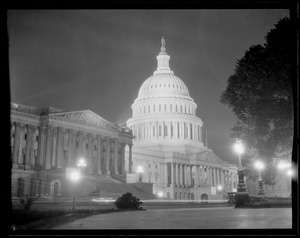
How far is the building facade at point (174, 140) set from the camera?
81000mm

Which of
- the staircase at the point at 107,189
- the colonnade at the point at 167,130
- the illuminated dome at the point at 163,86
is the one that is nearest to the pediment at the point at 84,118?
the staircase at the point at 107,189

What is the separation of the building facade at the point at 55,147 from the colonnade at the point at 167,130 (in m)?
34.0

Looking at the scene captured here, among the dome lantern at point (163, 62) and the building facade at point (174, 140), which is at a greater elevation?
the dome lantern at point (163, 62)

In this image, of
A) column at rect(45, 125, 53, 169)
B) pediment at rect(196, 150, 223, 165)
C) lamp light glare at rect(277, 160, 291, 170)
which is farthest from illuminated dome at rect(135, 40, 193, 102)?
lamp light glare at rect(277, 160, 291, 170)

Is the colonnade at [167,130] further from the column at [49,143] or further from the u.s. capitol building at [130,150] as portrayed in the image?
the column at [49,143]

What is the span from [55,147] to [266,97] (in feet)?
122

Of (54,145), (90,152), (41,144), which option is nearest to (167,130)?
(90,152)

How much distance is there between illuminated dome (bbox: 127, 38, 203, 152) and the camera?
9381 cm

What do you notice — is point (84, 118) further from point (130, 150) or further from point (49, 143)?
point (130, 150)

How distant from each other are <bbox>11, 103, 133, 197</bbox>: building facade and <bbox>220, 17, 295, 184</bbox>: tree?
25.0 metres

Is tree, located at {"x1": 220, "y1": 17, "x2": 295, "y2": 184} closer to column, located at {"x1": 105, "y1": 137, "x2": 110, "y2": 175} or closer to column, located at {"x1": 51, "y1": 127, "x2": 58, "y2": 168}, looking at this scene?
column, located at {"x1": 51, "y1": 127, "x2": 58, "y2": 168}

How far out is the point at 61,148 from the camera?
169 ft
